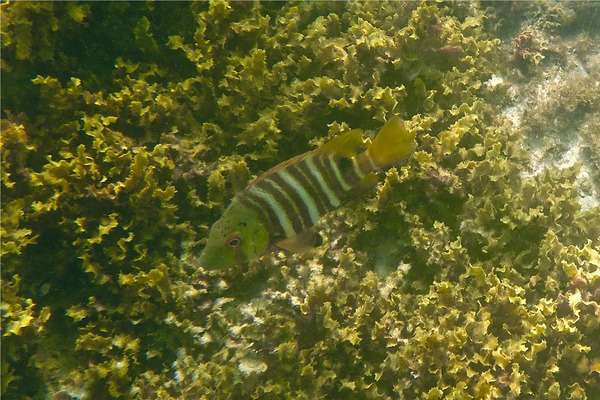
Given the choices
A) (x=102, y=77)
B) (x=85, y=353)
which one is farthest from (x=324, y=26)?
(x=85, y=353)

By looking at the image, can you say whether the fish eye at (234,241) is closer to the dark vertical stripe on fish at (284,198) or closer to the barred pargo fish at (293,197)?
the barred pargo fish at (293,197)

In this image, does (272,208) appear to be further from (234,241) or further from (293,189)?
(234,241)

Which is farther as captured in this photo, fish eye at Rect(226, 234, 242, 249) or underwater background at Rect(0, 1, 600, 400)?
underwater background at Rect(0, 1, 600, 400)

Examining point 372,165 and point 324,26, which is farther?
point 324,26

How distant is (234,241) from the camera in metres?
2.38

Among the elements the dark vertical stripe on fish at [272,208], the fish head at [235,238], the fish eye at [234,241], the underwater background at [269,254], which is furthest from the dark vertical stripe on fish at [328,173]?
the underwater background at [269,254]

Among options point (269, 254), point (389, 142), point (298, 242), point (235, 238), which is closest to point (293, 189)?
point (298, 242)

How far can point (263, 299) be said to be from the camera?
9.81ft

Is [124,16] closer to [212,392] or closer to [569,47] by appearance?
[212,392]

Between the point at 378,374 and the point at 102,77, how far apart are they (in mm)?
3053

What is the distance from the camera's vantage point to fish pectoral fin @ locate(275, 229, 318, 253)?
243 cm

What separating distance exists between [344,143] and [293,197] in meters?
0.45

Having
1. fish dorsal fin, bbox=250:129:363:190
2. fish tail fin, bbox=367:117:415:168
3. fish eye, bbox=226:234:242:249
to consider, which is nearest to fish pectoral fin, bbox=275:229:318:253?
fish eye, bbox=226:234:242:249

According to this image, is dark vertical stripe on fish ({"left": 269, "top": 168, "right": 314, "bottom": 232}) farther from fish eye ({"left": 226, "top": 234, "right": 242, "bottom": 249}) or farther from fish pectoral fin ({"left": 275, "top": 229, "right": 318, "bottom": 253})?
fish eye ({"left": 226, "top": 234, "right": 242, "bottom": 249})
